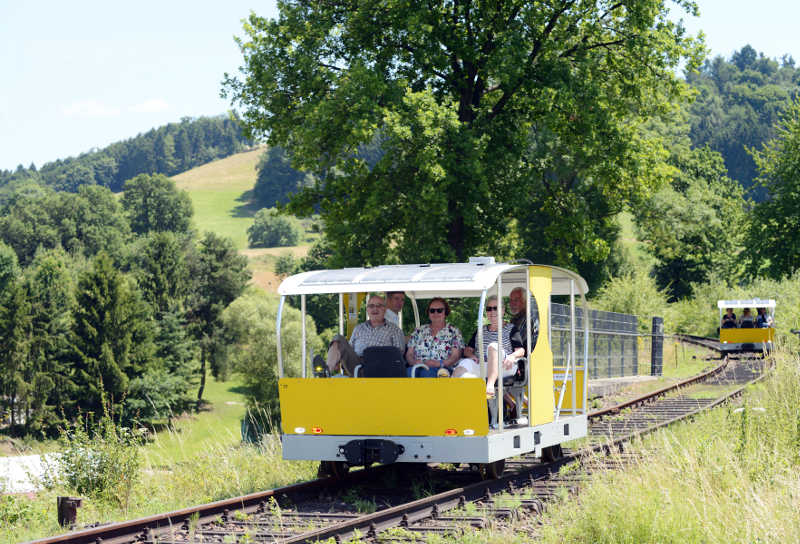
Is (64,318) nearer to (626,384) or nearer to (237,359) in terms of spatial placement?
(237,359)

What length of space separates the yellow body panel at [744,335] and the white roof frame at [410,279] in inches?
1279

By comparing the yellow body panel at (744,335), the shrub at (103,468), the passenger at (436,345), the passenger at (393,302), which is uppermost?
the passenger at (393,302)

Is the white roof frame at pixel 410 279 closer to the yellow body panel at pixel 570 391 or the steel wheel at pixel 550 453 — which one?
the steel wheel at pixel 550 453

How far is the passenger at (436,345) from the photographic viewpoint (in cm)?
1202

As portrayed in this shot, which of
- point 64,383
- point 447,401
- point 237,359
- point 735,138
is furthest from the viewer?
point 735,138

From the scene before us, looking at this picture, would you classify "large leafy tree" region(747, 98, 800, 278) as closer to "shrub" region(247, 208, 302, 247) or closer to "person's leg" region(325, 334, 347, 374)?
"person's leg" region(325, 334, 347, 374)

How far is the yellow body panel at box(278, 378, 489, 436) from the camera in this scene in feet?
36.1

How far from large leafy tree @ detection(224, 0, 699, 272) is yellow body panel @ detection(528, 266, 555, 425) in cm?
1317

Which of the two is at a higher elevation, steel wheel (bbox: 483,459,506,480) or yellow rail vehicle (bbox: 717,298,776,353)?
steel wheel (bbox: 483,459,506,480)

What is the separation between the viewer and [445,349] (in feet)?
39.5

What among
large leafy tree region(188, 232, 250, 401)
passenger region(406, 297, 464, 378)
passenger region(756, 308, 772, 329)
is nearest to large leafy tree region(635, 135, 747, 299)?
passenger region(756, 308, 772, 329)

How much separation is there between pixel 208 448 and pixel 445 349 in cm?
534

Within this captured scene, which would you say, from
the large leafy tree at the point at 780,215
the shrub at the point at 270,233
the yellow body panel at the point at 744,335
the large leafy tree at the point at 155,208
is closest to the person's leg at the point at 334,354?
the yellow body panel at the point at 744,335

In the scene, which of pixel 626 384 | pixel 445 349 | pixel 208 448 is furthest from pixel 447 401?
pixel 626 384
